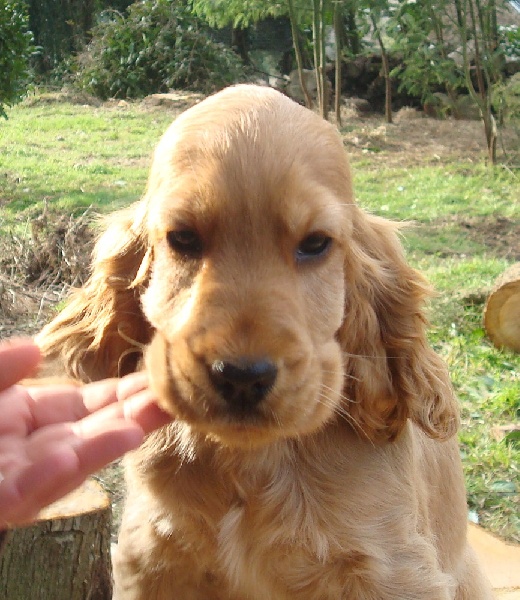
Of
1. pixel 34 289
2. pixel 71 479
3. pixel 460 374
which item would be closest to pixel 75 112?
pixel 34 289

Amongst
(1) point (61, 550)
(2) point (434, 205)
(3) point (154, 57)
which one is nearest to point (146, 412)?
(1) point (61, 550)

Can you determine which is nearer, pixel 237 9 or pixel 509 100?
pixel 509 100

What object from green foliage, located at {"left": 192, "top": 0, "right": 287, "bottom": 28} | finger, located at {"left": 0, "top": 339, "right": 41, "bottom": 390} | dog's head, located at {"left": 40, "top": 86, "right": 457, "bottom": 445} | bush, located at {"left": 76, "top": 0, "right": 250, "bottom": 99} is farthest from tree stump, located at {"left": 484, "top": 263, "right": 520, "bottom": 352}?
bush, located at {"left": 76, "top": 0, "right": 250, "bottom": 99}

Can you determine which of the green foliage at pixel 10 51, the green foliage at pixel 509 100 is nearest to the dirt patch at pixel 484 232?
the green foliage at pixel 509 100

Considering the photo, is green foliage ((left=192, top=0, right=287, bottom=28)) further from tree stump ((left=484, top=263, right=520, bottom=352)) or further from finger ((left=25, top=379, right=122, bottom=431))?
finger ((left=25, top=379, right=122, bottom=431))

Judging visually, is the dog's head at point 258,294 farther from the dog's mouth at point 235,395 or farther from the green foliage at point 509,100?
the green foliage at point 509,100

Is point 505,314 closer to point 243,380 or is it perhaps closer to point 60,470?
point 243,380

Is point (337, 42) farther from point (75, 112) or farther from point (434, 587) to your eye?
point (434, 587)
